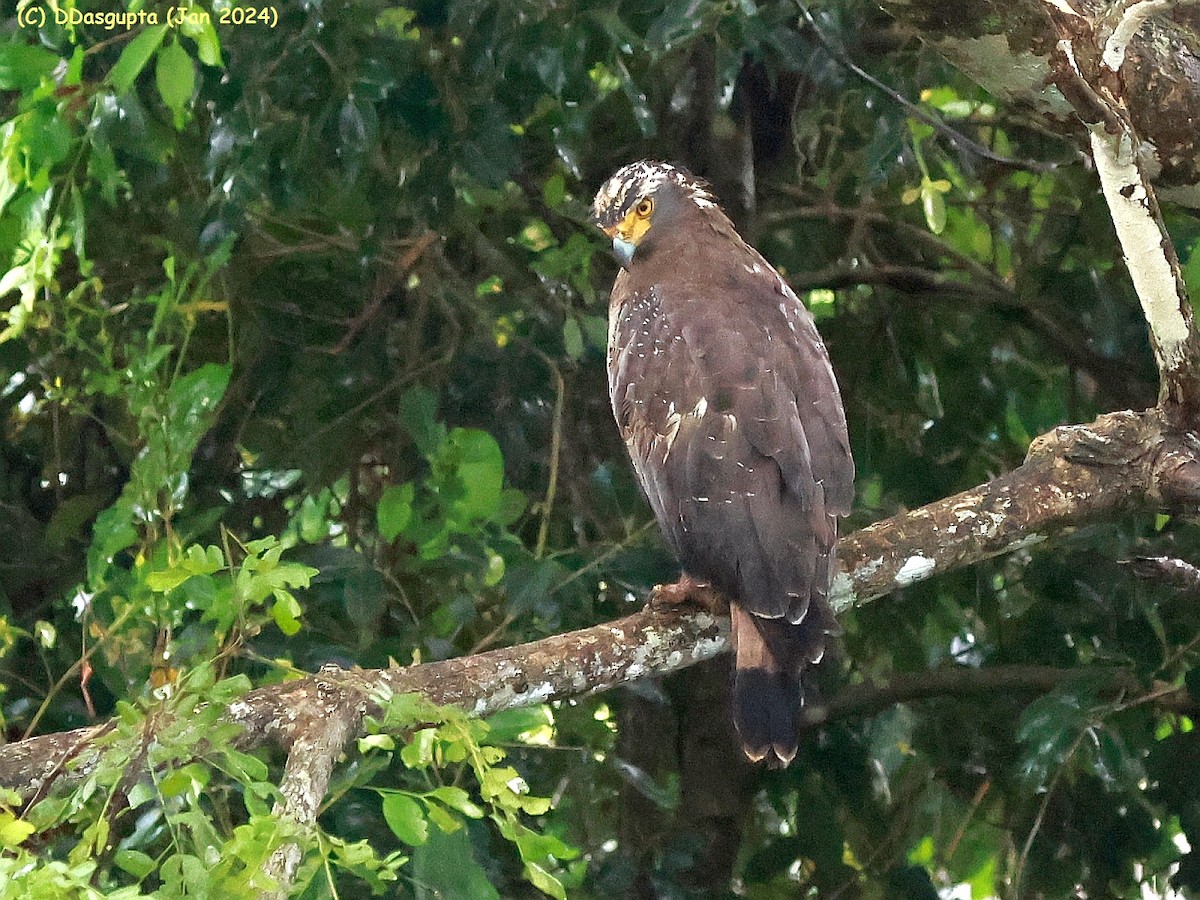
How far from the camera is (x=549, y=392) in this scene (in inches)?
115

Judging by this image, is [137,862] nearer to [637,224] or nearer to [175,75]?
[175,75]

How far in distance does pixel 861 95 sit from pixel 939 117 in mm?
283

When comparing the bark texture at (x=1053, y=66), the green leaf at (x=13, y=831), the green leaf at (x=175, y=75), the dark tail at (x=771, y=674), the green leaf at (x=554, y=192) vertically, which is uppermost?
the green leaf at (x=175, y=75)

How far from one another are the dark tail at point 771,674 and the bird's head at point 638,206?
31.8 inches

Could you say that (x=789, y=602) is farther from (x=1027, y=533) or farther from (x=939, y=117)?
(x=939, y=117)

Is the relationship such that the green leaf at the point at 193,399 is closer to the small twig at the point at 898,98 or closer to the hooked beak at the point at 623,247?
the hooked beak at the point at 623,247

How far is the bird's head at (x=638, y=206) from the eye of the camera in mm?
2533

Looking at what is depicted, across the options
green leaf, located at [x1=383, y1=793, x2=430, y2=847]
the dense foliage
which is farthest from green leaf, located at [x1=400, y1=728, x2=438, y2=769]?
the dense foliage

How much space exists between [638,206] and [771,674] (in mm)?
938

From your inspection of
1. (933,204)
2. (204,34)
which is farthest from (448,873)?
(933,204)

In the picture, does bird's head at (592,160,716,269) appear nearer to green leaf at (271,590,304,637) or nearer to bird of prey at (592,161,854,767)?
bird of prey at (592,161,854,767)

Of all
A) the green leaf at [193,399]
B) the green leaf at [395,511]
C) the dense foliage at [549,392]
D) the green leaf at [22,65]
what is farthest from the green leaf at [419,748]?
the green leaf at [22,65]

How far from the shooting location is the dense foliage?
2.30m

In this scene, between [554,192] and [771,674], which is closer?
[771,674]
